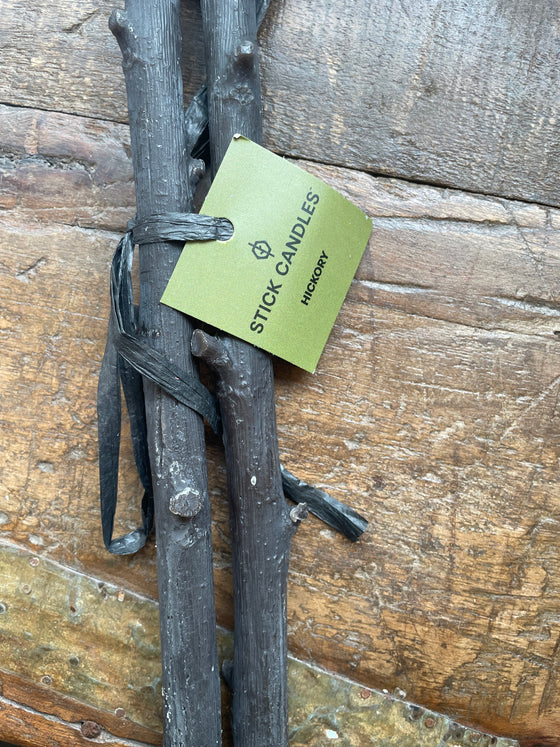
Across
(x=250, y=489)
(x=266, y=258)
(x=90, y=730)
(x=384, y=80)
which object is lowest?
(x=90, y=730)

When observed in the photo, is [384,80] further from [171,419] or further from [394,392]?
[171,419]

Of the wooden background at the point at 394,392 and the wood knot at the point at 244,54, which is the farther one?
the wooden background at the point at 394,392

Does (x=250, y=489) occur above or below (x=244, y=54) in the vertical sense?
below

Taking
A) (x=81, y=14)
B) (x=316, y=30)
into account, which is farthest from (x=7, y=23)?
(x=316, y=30)

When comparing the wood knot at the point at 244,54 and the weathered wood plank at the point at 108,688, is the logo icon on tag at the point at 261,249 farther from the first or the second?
the weathered wood plank at the point at 108,688

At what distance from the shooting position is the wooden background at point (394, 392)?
0.87 metres

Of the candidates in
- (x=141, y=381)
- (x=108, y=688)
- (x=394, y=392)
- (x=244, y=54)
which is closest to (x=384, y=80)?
(x=244, y=54)

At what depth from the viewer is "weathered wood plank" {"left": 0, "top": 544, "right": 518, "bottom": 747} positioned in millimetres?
858

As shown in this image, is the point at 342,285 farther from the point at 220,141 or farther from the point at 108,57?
the point at 108,57

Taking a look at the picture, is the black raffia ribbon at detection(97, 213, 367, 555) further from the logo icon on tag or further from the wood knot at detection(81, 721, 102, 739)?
the wood knot at detection(81, 721, 102, 739)

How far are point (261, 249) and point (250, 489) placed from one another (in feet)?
1.03

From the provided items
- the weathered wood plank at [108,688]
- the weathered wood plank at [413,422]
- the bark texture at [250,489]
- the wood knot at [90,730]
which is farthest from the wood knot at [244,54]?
the wood knot at [90,730]

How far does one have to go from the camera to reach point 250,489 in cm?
79

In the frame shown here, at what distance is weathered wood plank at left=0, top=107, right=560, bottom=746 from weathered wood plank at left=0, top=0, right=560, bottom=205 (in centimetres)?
5
